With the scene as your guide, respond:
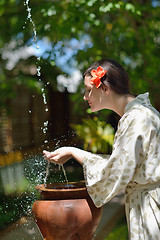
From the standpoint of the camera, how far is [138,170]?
1.75 metres

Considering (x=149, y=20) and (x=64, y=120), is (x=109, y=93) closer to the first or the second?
(x=149, y=20)

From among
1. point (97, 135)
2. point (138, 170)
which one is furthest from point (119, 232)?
point (97, 135)

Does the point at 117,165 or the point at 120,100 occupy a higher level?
the point at 120,100

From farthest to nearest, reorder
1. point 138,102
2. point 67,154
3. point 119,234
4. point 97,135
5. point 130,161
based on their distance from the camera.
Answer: point 97,135, point 119,234, point 67,154, point 138,102, point 130,161

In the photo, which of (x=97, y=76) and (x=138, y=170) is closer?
(x=138, y=170)

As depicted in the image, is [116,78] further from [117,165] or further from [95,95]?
[117,165]

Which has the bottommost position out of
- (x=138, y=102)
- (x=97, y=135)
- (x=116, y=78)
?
(x=97, y=135)

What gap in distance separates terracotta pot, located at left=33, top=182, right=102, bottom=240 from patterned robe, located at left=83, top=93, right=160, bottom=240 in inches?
9.6

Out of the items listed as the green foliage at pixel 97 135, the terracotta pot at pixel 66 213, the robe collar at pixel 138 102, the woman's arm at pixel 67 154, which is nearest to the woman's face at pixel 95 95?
the robe collar at pixel 138 102

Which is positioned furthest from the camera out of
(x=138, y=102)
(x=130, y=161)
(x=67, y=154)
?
(x=67, y=154)

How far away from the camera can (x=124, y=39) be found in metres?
6.41

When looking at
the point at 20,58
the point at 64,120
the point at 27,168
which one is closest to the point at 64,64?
the point at 20,58

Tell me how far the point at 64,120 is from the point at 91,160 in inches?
369

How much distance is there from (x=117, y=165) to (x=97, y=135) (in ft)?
17.3
